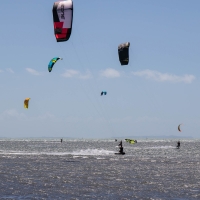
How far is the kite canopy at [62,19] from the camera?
30406mm

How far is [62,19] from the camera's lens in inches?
1206

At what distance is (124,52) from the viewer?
41.0 meters

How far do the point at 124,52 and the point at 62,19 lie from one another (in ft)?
37.7

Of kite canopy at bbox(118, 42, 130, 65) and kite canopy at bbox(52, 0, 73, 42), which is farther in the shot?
kite canopy at bbox(118, 42, 130, 65)

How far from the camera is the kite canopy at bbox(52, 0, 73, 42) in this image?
30.4m

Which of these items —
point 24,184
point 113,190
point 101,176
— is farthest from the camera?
point 101,176

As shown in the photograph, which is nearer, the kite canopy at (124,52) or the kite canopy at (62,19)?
the kite canopy at (62,19)

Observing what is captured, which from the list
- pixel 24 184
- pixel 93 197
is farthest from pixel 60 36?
pixel 93 197

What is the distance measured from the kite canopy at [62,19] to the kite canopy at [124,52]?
10.5 metres

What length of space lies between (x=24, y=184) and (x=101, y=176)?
22.9ft

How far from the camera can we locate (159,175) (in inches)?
1336

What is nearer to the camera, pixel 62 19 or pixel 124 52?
pixel 62 19

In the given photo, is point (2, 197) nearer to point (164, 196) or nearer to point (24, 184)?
point (24, 184)

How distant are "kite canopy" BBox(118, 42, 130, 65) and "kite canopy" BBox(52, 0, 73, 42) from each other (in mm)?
10451
